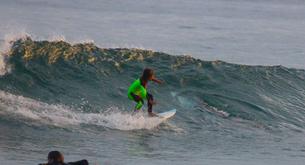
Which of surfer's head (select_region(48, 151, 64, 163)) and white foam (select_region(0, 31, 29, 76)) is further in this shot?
white foam (select_region(0, 31, 29, 76))

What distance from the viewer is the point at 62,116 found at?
15859 mm

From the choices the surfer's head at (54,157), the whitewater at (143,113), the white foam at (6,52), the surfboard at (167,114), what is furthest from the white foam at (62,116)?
the surfer's head at (54,157)

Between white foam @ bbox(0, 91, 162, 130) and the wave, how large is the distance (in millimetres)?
44

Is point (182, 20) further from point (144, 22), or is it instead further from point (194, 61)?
point (194, 61)

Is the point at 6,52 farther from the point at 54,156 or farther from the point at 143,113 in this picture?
the point at 54,156

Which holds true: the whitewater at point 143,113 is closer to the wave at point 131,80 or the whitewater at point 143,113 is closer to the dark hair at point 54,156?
the wave at point 131,80

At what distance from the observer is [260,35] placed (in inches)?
1699

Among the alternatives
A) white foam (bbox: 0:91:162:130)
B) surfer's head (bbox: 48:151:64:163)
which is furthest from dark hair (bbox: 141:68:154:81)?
surfer's head (bbox: 48:151:64:163)

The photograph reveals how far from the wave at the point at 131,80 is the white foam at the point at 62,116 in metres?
0.04

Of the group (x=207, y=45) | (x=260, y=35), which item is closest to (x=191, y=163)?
(x=207, y=45)

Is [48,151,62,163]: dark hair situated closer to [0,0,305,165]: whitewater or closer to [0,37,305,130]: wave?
[0,0,305,165]: whitewater

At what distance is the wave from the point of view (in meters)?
17.9

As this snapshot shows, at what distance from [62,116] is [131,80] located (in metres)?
5.00

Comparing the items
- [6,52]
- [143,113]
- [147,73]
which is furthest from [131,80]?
[147,73]
